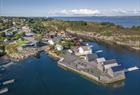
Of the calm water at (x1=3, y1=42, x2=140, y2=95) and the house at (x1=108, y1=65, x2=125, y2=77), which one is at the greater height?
the house at (x1=108, y1=65, x2=125, y2=77)

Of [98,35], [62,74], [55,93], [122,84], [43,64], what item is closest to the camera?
[55,93]

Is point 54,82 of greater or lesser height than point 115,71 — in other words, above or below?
below

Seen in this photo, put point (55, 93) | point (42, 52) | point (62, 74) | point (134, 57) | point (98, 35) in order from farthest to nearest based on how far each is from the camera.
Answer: point (98, 35) < point (42, 52) < point (134, 57) < point (62, 74) < point (55, 93)

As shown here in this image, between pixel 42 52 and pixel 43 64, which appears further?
pixel 42 52

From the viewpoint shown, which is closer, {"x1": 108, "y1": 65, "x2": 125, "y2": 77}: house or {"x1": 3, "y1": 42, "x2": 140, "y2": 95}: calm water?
{"x1": 3, "y1": 42, "x2": 140, "y2": 95}: calm water

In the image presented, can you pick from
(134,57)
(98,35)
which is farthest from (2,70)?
(98,35)

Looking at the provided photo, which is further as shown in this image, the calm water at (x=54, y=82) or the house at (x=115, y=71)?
the house at (x=115, y=71)

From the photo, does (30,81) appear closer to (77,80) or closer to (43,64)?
(77,80)

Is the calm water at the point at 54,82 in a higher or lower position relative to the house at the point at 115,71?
lower
